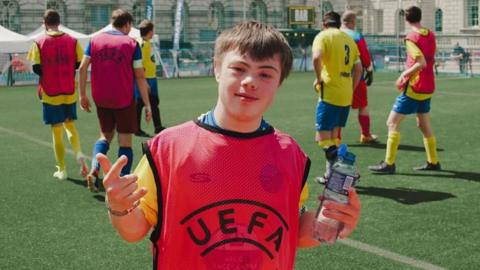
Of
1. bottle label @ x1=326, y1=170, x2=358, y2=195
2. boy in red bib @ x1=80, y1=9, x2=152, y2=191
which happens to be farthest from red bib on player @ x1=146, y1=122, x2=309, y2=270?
boy in red bib @ x1=80, y1=9, x2=152, y2=191

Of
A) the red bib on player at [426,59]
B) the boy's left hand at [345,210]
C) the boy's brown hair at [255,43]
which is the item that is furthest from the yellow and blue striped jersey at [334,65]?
the boy's left hand at [345,210]

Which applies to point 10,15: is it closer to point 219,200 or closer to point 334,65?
point 334,65

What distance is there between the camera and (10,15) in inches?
1880

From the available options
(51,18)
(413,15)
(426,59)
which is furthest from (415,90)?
(51,18)

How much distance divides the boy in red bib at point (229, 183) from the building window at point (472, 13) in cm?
6027

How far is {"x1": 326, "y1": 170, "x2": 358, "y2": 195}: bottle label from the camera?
2.40 m

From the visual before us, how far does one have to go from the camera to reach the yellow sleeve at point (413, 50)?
8766 millimetres

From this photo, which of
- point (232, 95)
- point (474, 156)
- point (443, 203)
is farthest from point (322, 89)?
point (232, 95)

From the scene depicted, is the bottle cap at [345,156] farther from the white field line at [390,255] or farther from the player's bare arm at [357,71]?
the player's bare arm at [357,71]

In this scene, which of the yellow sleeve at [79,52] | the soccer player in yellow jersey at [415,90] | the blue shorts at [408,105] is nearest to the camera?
the soccer player in yellow jersey at [415,90]

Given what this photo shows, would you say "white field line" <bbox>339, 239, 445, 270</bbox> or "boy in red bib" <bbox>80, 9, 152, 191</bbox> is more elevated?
"boy in red bib" <bbox>80, 9, 152, 191</bbox>

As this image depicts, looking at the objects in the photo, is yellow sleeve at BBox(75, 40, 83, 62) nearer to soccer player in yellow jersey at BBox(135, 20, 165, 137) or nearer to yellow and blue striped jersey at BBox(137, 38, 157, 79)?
soccer player in yellow jersey at BBox(135, 20, 165, 137)

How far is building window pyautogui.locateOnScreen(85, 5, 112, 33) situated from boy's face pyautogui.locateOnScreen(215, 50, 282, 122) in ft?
165

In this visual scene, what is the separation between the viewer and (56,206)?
7320mm
